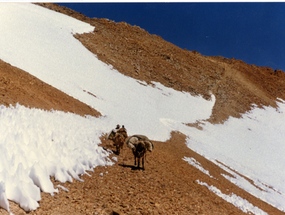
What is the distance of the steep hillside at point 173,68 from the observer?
34.4 m

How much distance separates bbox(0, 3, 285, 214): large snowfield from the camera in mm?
4102

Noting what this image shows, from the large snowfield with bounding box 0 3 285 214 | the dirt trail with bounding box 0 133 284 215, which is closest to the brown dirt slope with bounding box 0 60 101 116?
the large snowfield with bounding box 0 3 285 214

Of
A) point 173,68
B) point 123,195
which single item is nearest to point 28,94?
point 123,195

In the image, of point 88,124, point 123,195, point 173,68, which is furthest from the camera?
point 173,68

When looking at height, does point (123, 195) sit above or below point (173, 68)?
below

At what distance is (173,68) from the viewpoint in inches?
1577

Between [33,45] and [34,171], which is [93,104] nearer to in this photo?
[33,45]

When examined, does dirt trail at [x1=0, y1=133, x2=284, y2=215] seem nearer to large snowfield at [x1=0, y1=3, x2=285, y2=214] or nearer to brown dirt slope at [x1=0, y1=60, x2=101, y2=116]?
large snowfield at [x1=0, y1=3, x2=285, y2=214]

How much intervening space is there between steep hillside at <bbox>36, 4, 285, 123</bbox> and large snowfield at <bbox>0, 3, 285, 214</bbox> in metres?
2.19

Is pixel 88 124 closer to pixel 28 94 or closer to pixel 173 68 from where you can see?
pixel 28 94

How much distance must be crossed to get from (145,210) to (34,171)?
242 cm

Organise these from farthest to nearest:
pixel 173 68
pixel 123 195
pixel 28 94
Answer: pixel 173 68 < pixel 28 94 < pixel 123 195

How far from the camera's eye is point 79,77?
23188 mm

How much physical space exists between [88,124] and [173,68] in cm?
3181
